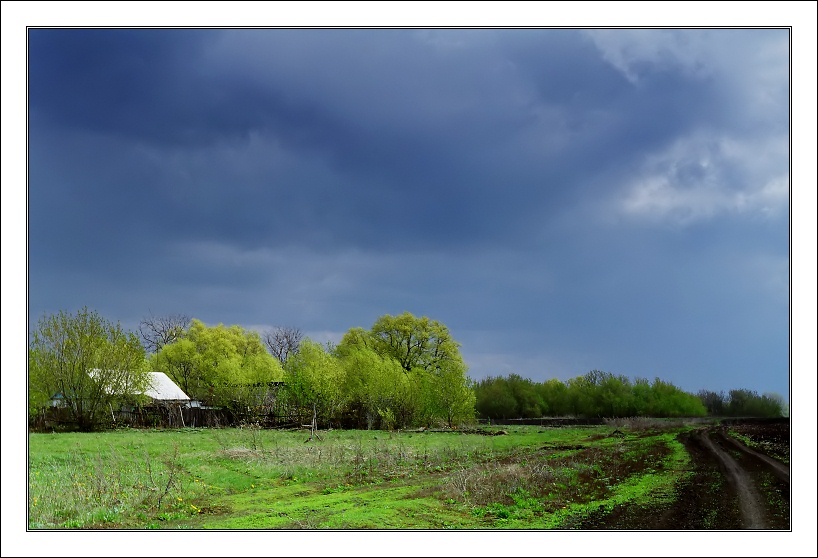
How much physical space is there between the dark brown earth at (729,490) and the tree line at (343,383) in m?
3.10

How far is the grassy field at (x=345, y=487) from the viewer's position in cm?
925

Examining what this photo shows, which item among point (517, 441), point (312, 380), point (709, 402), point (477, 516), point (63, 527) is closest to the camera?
point (63, 527)

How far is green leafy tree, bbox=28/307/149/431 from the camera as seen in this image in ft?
83.5

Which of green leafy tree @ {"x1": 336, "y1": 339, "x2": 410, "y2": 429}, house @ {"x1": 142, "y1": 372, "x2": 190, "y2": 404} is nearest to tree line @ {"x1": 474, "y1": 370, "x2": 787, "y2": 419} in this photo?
green leafy tree @ {"x1": 336, "y1": 339, "x2": 410, "y2": 429}

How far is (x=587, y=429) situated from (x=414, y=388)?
358 inches

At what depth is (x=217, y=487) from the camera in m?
11.4

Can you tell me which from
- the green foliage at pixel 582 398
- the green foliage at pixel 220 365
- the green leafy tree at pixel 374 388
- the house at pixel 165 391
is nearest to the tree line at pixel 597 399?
the green foliage at pixel 582 398

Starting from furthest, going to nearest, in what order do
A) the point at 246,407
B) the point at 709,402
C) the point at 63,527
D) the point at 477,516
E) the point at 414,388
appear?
1. the point at 246,407
2. the point at 414,388
3. the point at 709,402
4. the point at 477,516
5. the point at 63,527

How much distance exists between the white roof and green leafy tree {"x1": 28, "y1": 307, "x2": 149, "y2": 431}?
5.58 m

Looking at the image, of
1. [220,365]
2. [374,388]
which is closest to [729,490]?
[374,388]

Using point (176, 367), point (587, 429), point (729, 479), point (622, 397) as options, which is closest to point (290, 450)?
point (729, 479)

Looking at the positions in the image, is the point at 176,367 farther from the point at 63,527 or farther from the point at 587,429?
the point at 63,527

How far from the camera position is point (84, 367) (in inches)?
1040

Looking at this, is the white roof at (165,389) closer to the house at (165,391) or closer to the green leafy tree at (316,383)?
the house at (165,391)
